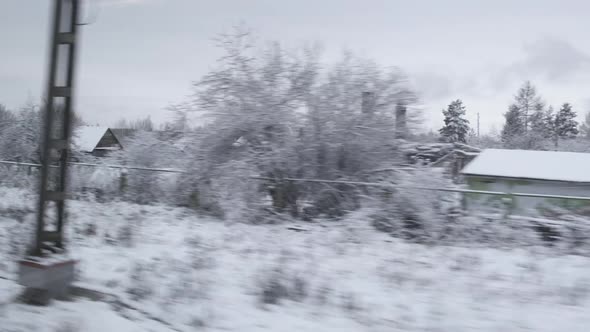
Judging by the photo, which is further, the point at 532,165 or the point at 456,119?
the point at 456,119

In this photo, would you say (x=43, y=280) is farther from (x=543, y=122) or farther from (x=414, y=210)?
(x=543, y=122)

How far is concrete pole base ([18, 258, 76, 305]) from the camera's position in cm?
505

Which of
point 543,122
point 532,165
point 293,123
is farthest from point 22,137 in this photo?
point 543,122

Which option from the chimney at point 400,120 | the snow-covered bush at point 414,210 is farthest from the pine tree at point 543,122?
the snow-covered bush at point 414,210

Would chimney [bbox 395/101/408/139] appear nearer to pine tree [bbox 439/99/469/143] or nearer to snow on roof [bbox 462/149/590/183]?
snow on roof [bbox 462/149/590/183]

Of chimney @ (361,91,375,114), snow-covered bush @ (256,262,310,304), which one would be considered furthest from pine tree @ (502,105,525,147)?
snow-covered bush @ (256,262,310,304)

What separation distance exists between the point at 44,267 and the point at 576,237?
8.33 metres

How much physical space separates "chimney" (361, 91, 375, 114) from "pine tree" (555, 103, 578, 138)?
206 feet

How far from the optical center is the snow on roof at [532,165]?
1819 centimetres

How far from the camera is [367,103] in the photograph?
501 inches

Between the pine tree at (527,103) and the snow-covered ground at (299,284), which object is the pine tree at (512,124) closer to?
the pine tree at (527,103)

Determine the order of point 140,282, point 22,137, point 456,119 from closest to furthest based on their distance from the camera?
point 140,282, point 22,137, point 456,119

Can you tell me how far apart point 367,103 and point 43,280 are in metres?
9.48

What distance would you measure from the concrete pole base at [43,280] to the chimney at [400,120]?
9.48 metres
